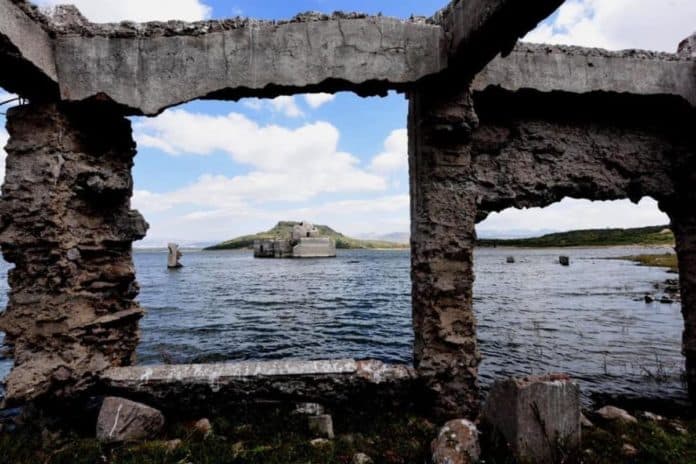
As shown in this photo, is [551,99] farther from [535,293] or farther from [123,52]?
[535,293]

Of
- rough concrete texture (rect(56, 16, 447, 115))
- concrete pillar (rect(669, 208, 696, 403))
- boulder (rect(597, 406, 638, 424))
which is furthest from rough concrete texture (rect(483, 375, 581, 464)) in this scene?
concrete pillar (rect(669, 208, 696, 403))

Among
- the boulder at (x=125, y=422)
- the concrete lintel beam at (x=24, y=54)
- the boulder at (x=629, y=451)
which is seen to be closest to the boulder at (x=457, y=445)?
the boulder at (x=629, y=451)

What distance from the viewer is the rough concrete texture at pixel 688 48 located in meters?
4.84

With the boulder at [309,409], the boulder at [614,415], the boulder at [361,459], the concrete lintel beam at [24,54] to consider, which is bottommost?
the boulder at [614,415]

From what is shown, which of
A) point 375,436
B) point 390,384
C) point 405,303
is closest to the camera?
point 375,436

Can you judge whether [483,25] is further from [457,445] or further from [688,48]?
[688,48]

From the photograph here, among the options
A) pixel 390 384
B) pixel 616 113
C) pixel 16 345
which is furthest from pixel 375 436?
pixel 616 113

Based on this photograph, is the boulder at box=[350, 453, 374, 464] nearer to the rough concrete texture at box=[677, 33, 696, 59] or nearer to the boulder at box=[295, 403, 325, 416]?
the boulder at box=[295, 403, 325, 416]

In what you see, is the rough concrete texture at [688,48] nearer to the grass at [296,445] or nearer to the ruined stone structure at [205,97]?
the ruined stone structure at [205,97]

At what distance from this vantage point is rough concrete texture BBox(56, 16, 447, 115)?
3.86 meters

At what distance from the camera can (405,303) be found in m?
18.3

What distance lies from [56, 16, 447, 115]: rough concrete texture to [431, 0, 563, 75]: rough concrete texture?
223 mm

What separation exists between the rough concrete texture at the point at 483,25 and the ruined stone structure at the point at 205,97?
0.11ft

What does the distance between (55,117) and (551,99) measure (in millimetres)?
5578
